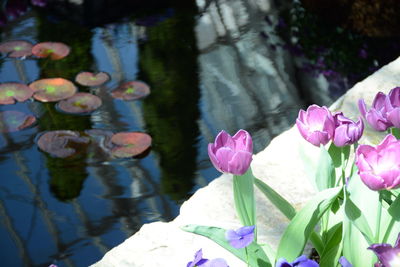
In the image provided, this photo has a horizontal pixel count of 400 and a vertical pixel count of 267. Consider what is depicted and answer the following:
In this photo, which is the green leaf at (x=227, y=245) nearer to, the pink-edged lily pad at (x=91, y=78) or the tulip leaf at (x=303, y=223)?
the tulip leaf at (x=303, y=223)

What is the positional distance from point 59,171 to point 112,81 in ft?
1.92

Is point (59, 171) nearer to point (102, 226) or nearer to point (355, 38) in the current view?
point (102, 226)

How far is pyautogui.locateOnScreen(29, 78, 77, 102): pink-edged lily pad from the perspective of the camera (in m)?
2.54

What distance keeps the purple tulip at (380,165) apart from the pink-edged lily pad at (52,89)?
70.3 inches

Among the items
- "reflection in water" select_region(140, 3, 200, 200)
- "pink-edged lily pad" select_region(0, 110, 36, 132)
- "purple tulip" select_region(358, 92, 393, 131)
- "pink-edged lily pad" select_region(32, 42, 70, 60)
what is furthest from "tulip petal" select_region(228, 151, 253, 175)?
"pink-edged lily pad" select_region(32, 42, 70, 60)

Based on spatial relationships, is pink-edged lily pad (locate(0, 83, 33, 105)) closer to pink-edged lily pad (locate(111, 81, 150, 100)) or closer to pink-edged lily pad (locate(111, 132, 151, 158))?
pink-edged lily pad (locate(111, 81, 150, 100))

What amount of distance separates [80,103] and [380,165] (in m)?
1.76

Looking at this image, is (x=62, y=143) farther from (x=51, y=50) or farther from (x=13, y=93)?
(x=51, y=50)

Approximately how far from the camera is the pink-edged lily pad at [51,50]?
9.32ft

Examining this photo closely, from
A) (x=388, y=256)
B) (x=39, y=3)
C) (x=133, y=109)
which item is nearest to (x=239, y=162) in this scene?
(x=388, y=256)

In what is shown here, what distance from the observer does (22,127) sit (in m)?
2.40

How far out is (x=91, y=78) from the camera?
268 centimetres

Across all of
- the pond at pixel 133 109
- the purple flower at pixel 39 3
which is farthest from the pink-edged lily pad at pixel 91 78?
the purple flower at pixel 39 3

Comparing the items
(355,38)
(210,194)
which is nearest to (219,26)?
(355,38)
